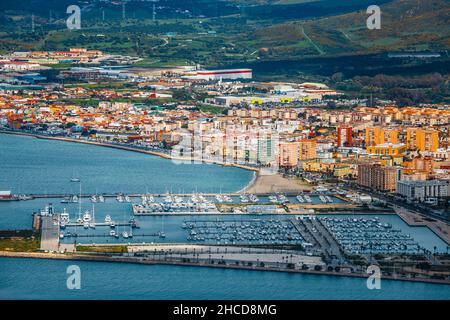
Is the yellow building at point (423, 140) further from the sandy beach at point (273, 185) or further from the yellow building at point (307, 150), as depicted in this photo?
the sandy beach at point (273, 185)

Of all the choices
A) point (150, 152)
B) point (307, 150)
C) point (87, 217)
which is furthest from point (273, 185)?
point (150, 152)

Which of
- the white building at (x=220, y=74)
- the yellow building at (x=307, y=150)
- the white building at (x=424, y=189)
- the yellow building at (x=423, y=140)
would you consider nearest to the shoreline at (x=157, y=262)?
the white building at (x=424, y=189)

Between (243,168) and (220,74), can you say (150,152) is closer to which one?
(243,168)

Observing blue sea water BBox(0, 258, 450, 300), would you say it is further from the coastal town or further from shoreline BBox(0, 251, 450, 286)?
the coastal town
